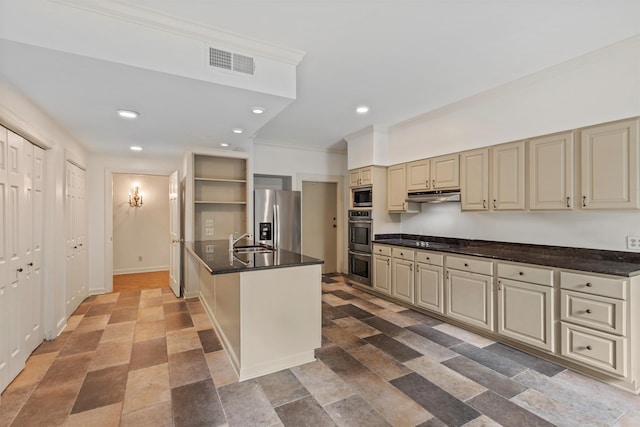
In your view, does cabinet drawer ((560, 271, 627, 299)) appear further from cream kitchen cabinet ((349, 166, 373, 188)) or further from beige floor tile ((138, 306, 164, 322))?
beige floor tile ((138, 306, 164, 322))

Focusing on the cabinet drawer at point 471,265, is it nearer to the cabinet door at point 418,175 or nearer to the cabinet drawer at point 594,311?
the cabinet drawer at point 594,311

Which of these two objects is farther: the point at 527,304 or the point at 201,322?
the point at 201,322

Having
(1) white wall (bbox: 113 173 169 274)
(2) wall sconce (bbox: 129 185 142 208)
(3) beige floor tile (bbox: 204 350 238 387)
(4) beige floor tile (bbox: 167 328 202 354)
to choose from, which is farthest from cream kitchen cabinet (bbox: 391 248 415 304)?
(2) wall sconce (bbox: 129 185 142 208)

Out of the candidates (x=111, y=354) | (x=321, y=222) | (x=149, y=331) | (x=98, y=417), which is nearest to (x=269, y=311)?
(x=98, y=417)

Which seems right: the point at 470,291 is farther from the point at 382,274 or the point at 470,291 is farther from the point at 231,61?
the point at 231,61

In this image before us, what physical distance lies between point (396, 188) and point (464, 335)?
2265 mm

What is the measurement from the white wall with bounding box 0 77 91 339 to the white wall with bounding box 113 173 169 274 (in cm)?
300

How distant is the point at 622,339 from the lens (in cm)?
222

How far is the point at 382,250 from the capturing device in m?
4.59

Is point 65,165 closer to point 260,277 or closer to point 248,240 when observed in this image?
point 248,240

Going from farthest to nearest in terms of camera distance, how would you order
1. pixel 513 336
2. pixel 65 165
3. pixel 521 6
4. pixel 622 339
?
pixel 65 165, pixel 513 336, pixel 622 339, pixel 521 6

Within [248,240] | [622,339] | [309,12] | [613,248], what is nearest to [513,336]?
[622,339]

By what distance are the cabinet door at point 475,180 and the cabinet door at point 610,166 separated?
90 cm

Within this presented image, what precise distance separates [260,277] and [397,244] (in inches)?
95.9
